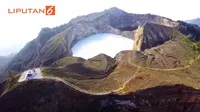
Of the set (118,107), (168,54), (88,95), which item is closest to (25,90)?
(88,95)

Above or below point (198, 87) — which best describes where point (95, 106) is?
below

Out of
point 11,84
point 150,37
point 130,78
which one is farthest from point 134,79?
point 150,37

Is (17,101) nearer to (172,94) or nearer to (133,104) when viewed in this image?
(133,104)

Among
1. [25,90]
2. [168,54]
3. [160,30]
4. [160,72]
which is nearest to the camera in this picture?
[25,90]

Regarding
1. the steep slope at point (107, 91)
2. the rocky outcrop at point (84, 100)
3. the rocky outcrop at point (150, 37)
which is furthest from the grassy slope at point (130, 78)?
the rocky outcrop at point (150, 37)

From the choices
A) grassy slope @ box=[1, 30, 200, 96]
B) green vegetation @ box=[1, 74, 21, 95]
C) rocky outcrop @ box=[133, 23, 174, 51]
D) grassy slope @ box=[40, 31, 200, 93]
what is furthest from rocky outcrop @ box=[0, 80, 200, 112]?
rocky outcrop @ box=[133, 23, 174, 51]

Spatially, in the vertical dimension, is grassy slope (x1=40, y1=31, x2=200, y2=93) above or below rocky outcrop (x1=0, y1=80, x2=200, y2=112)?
above

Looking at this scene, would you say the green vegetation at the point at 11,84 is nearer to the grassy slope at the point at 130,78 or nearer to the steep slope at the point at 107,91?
the steep slope at the point at 107,91

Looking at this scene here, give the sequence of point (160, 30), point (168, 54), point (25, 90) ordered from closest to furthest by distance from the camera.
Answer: point (25, 90) → point (168, 54) → point (160, 30)

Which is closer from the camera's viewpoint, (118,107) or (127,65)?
(118,107)

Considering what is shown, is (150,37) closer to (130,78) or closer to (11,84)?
(130,78)

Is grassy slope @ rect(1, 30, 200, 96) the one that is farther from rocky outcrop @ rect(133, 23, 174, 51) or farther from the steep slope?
rocky outcrop @ rect(133, 23, 174, 51)
